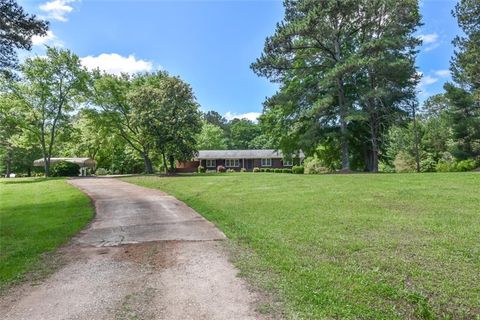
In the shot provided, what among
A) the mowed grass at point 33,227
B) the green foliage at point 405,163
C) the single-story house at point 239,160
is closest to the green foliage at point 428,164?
the green foliage at point 405,163

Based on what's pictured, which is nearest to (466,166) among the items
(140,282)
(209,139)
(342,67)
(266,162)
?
(342,67)

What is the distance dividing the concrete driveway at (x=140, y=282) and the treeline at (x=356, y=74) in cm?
2003

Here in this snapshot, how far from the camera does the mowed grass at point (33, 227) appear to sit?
6.41 m

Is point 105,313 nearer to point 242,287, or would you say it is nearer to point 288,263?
point 242,287

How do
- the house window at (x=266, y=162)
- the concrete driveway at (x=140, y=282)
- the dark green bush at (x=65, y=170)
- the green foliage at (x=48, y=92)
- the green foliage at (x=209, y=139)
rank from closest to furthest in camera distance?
the concrete driveway at (x=140, y=282) < the green foliage at (x=48, y=92) < the dark green bush at (x=65, y=170) < the house window at (x=266, y=162) < the green foliage at (x=209, y=139)

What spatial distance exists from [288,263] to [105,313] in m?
2.97

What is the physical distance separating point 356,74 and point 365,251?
2496cm

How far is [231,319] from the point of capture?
13.1ft

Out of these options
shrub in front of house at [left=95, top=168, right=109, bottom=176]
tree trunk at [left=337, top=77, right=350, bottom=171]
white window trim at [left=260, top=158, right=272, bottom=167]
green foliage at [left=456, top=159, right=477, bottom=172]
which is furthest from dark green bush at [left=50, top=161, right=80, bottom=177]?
green foliage at [left=456, top=159, right=477, bottom=172]

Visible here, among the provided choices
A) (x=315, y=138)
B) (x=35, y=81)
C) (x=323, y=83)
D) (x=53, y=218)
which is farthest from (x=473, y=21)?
(x=35, y=81)

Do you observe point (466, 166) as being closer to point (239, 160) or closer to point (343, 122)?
point (343, 122)

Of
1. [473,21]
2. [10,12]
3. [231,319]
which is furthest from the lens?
[473,21]

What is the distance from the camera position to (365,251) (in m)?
6.38

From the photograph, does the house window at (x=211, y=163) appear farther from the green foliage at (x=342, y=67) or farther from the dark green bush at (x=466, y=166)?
the dark green bush at (x=466, y=166)
